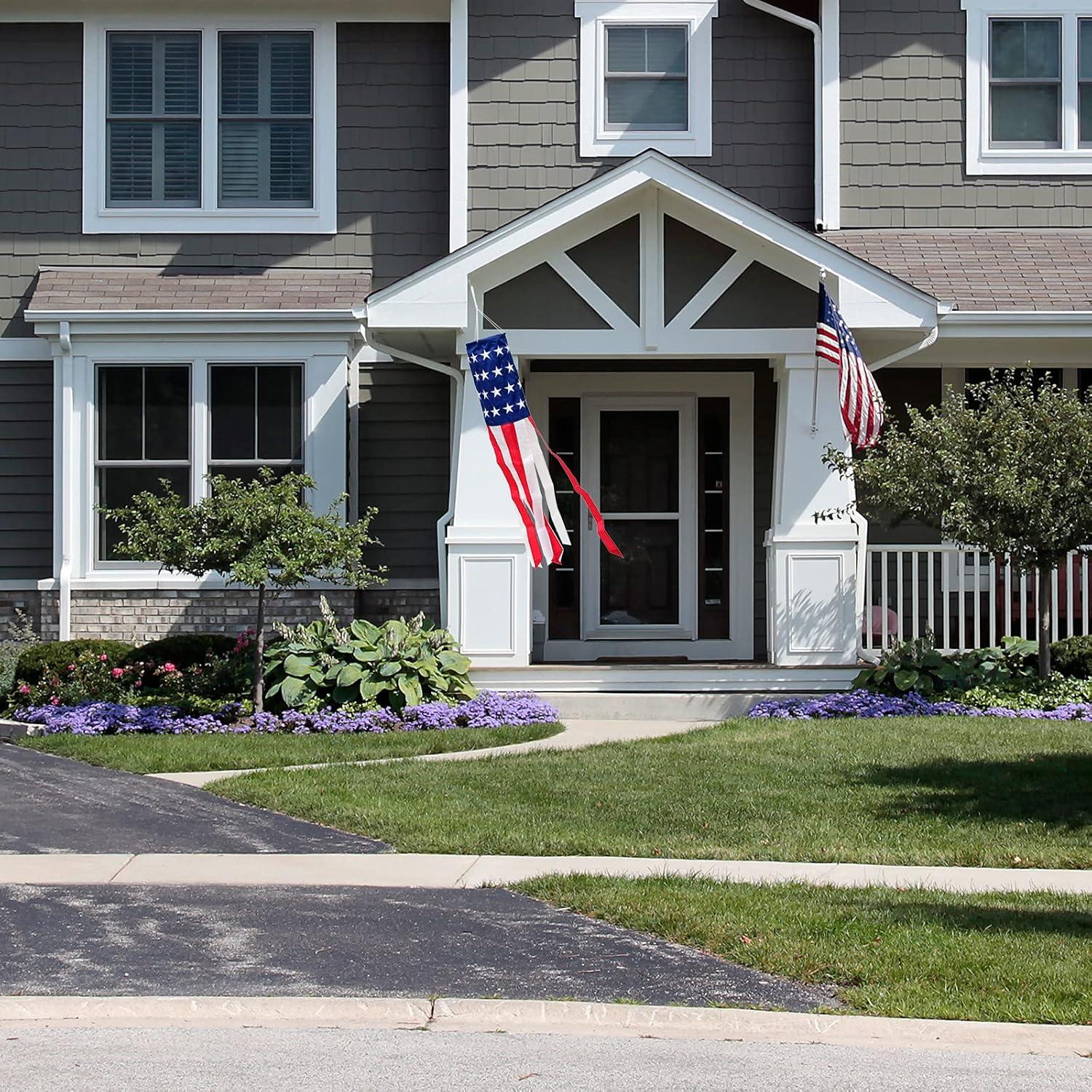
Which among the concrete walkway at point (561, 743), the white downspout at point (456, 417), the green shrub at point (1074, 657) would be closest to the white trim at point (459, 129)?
the white downspout at point (456, 417)

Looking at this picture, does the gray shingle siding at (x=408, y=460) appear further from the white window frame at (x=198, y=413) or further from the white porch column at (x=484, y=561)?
the white porch column at (x=484, y=561)

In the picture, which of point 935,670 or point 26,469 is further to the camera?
point 26,469

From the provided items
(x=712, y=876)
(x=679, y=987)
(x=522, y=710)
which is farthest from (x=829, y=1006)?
(x=522, y=710)

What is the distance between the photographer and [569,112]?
50.3ft

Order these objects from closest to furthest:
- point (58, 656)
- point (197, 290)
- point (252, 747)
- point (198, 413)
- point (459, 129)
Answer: point (252, 747), point (58, 656), point (198, 413), point (197, 290), point (459, 129)

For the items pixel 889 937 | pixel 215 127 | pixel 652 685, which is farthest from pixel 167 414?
pixel 889 937

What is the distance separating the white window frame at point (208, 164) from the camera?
15.3 m

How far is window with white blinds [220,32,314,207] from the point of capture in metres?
15.4

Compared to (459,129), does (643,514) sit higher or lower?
lower

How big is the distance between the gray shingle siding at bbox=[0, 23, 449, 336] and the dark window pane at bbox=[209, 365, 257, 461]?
128cm

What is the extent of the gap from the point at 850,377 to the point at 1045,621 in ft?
8.49

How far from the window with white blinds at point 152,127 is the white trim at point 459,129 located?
257cm

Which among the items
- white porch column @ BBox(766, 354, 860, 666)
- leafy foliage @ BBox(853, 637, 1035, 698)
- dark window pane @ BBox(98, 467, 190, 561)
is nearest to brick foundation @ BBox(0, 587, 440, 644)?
dark window pane @ BBox(98, 467, 190, 561)

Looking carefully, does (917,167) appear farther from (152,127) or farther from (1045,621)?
(152,127)
